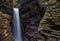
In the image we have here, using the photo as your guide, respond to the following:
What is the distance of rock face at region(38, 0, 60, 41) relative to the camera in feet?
40.8

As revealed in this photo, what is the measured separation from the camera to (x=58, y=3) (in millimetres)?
13062

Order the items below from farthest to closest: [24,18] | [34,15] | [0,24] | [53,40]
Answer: [24,18]
[34,15]
[0,24]
[53,40]

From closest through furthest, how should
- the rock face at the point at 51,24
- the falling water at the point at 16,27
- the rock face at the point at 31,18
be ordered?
the rock face at the point at 51,24, the rock face at the point at 31,18, the falling water at the point at 16,27

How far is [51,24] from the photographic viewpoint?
42.7ft

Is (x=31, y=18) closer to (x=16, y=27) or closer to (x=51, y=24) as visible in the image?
(x=16, y=27)

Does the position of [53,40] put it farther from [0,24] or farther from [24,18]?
[24,18]

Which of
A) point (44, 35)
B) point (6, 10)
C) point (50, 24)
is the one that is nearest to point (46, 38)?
point (44, 35)

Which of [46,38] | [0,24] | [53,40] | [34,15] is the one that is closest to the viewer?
[53,40]

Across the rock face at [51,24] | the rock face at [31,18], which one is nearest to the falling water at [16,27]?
the rock face at [31,18]

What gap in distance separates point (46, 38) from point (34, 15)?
7.34m

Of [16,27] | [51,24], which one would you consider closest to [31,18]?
[16,27]

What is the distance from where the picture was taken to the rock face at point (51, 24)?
1244cm

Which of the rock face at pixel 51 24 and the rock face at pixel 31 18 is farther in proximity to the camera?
the rock face at pixel 31 18

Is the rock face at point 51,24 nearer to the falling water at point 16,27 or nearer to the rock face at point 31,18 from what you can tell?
the rock face at point 31,18
